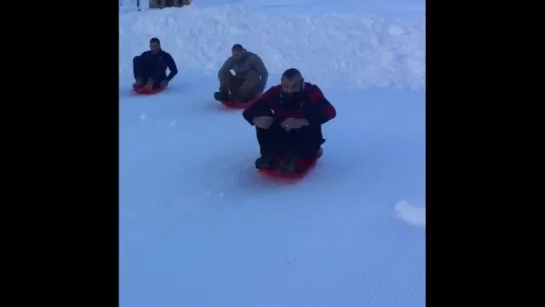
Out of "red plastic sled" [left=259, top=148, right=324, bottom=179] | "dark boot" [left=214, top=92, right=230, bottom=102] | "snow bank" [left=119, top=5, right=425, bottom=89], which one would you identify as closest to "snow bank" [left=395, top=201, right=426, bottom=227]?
"red plastic sled" [left=259, top=148, right=324, bottom=179]

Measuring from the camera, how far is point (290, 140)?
2928 millimetres

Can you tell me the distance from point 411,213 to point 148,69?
9.37 feet

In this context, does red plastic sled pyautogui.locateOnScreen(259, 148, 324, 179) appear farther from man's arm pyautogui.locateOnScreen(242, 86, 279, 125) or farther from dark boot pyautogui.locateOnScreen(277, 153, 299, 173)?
man's arm pyautogui.locateOnScreen(242, 86, 279, 125)

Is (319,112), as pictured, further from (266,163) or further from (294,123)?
(266,163)

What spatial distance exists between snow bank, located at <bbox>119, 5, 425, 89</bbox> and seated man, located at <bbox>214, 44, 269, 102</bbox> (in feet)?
2.85

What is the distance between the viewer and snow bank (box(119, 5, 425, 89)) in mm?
5273

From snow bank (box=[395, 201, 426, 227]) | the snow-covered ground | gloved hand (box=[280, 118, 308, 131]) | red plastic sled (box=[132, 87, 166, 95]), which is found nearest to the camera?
the snow-covered ground
